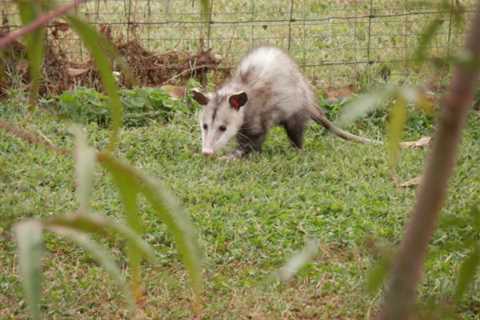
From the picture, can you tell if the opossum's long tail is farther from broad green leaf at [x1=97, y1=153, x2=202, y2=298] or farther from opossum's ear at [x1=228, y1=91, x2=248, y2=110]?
broad green leaf at [x1=97, y1=153, x2=202, y2=298]

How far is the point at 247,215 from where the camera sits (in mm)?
4238

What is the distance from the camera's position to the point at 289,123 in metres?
5.78

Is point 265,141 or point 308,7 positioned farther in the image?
point 308,7

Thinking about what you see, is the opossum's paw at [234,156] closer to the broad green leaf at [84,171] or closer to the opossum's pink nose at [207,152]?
the opossum's pink nose at [207,152]

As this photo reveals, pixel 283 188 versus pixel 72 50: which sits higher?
pixel 72 50

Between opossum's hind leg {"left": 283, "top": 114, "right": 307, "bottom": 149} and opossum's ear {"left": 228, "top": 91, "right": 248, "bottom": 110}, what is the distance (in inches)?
12.5

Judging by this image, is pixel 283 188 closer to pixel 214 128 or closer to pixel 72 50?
pixel 214 128

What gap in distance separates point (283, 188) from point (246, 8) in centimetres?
416

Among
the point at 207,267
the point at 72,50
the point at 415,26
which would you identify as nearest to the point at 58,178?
the point at 207,267

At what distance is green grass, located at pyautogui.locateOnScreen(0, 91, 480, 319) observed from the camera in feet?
10.8

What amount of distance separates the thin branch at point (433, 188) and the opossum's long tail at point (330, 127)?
197 inches

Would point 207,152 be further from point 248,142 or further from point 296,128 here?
point 296,128

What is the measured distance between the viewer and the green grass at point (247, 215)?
130 inches

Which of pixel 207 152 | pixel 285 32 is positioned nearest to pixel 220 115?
A: pixel 207 152
